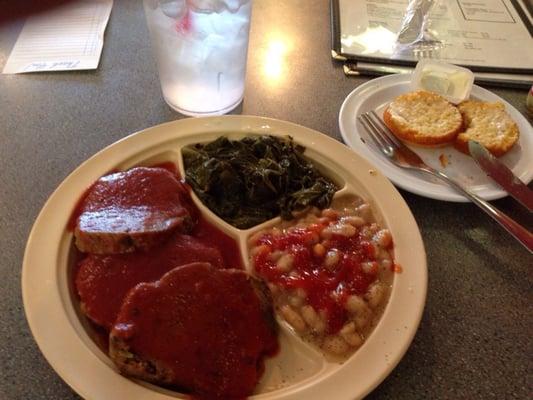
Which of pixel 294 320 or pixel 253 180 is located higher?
pixel 253 180

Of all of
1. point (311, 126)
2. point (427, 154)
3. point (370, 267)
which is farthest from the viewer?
point (311, 126)

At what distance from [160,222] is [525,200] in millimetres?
1295

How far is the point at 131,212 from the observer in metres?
1.41

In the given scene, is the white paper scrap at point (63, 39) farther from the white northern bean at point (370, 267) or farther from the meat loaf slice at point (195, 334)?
the white northern bean at point (370, 267)

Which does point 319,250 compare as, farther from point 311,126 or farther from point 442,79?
point 442,79

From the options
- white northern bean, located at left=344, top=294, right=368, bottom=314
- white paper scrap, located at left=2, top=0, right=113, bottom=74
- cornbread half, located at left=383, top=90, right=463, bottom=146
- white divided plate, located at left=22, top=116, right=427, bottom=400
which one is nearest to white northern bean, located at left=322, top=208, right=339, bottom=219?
white divided plate, located at left=22, top=116, right=427, bottom=400

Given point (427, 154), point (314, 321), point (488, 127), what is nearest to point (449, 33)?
point (488, 127)

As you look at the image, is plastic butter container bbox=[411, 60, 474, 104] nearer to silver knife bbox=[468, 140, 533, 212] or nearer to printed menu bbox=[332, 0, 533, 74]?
printed menu bbox=[332, 0, 533, 74]

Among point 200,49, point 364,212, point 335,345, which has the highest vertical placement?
point 200,49

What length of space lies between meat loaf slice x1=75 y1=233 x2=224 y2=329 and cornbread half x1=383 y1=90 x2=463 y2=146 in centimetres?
104

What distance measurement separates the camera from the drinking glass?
1688mm

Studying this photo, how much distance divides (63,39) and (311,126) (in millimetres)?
1418

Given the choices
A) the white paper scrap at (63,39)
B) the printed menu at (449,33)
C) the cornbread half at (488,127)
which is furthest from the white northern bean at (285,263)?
the white paper scrap at (63,39)

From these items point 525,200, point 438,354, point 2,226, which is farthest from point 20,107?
point 525,200
